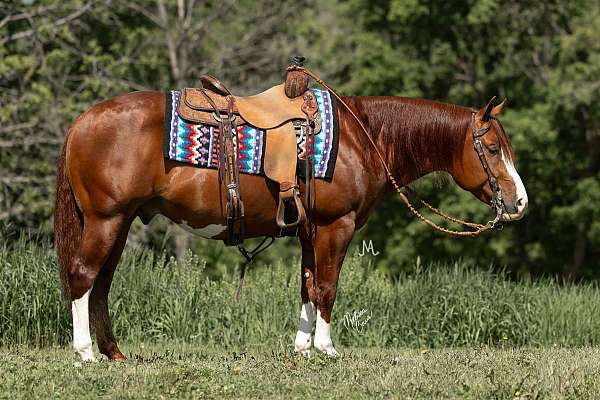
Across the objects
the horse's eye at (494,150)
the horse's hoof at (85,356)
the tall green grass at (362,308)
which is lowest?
the tall green grass at (362,308)

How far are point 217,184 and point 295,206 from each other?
580mm

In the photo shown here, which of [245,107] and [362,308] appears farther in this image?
[362,308]

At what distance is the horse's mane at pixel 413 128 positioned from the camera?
7820 millimetres

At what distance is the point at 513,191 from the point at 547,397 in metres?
2.22

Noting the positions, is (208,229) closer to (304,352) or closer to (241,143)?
(241,143)

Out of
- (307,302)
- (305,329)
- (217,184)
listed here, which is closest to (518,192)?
(307,302)

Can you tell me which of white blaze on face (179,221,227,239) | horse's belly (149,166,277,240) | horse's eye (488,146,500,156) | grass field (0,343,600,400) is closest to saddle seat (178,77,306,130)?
A: horse's belly (149,166,277,240)

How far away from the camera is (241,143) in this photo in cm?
731

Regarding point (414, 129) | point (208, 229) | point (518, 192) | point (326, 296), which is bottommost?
point (326, 296)

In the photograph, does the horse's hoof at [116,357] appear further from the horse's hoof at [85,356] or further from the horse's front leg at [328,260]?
the horse's front leg at [328,260]

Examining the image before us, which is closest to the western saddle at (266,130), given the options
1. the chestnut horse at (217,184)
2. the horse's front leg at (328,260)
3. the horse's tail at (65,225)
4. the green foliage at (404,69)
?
the chestnut horse at (217,184)

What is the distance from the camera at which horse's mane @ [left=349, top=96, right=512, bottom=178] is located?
7.82 meters

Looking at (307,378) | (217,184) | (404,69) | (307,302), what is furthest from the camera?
(404,69)

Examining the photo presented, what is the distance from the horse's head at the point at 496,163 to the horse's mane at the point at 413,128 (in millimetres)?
70
